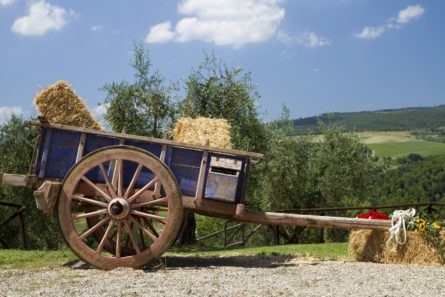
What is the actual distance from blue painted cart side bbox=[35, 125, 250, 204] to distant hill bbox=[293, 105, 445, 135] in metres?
122

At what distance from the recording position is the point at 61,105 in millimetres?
7793

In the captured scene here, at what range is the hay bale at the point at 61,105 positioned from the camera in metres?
7.75

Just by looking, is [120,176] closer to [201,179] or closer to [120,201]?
[120,201]

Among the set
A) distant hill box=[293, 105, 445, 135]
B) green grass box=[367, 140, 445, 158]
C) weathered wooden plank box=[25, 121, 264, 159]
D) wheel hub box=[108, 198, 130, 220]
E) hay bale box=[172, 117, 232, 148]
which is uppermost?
distant hill box=[293, 105, 445, 135]

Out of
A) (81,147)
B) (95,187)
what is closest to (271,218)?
(95,187)

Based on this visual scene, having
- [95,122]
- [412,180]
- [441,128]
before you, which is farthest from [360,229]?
[441,128]

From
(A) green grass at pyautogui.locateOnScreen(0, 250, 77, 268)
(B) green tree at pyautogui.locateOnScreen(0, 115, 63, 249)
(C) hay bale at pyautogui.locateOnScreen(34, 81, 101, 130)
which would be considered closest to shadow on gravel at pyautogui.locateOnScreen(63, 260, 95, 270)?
(A) green grass at pyautogui.locateOnScreen(0, 250, 77, 268)

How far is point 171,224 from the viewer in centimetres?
701

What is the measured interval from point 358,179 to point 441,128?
125952 millimetres

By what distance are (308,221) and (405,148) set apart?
322ft

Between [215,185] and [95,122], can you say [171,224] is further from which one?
[95,122]

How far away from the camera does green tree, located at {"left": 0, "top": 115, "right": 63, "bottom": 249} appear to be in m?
20.5

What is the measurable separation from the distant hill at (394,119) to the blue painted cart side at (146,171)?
121691 mm

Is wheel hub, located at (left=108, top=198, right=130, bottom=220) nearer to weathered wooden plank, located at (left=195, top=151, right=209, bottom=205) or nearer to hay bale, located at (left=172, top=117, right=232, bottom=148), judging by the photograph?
weathered wooden plank, located at (left=195, top=151, right=209, bottom=205)
